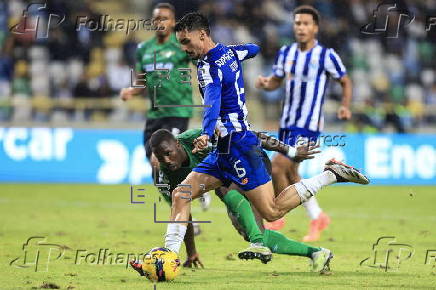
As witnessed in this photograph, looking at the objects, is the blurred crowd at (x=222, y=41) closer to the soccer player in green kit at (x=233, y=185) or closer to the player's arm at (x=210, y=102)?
the soccer player in green kit at (x=233, y=185)

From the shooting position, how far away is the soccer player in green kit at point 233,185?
7410 millimetres

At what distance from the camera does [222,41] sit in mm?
20219

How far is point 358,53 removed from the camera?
2139 centimetres

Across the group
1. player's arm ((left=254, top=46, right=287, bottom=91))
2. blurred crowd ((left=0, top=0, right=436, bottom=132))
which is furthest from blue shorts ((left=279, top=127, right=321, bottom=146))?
blurred crowd ((left=0, top=0, right=436, bottom=132))

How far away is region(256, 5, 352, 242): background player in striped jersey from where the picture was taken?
10.5 metres

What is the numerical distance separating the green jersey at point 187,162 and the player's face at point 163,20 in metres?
3.28

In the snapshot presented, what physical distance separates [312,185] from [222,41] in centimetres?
1285

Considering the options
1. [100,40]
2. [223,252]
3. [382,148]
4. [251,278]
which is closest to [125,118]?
[100,40]

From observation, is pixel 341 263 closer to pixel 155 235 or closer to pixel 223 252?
pixel 223 252

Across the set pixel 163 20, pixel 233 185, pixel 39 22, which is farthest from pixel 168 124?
pixel 39 22

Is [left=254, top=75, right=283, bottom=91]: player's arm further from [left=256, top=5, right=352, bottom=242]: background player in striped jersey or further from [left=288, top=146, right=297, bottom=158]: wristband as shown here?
[left=288, top=146, right=297, bottom=158]: wristband

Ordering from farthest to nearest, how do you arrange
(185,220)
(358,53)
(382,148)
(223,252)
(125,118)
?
(358,53)
(125,118)
(382,148)
(223,252)
(185,220)

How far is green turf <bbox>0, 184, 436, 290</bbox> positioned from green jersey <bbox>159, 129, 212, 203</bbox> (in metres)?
0.80

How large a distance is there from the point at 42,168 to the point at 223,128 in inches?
439
